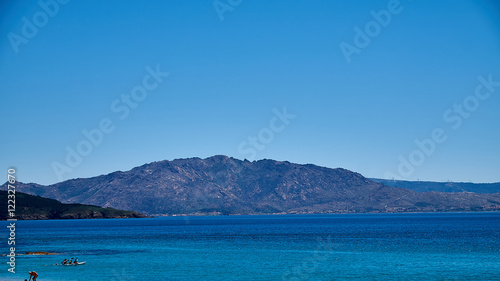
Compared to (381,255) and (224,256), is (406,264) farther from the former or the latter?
(224,256)

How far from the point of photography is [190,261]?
9856 centimetres

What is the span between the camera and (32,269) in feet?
285

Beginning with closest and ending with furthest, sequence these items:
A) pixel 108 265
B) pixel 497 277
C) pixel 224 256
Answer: pixel 497 277 → pixel 108 265 → pixel 224 256

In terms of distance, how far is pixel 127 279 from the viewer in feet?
251

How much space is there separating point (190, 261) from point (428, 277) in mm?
44704

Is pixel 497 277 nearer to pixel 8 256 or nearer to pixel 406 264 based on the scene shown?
pixel 406 264

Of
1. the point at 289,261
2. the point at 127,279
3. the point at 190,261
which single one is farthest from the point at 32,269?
the point at 289,261

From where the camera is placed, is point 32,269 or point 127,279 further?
point 32,269

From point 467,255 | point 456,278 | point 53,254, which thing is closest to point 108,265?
point 53,254

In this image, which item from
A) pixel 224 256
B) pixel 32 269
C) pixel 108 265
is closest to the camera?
pixel 32 269

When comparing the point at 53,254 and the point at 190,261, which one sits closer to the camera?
the point at 190,261

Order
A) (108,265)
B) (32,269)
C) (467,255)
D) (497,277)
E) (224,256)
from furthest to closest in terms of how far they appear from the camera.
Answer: (224,256)
(467,255)
(108,265)
(32,269)
(497,277)

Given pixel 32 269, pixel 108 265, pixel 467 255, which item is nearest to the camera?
pixel 32 269

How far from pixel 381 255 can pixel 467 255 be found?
1650 centimetres
